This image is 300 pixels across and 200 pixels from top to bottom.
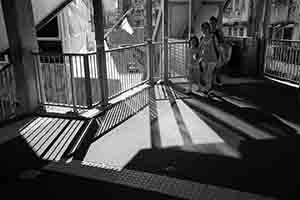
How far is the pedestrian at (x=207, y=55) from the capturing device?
5758 millimetres

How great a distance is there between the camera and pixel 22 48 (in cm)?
468

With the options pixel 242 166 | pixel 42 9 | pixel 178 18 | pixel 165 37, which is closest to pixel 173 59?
pixel 165 37

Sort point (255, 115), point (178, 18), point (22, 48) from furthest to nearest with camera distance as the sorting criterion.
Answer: point (178, 18)
point (255, 115)
point (22, 48)

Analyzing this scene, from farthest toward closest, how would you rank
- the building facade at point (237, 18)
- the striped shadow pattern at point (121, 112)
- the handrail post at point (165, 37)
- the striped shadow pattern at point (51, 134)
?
Result: 1. the building facade at point (237, 18)
2. the handrail post at point (165, 37)
3. the striped shadow pattern at point (121, 112)
4. the striped shadow pattern at point (51, 134)

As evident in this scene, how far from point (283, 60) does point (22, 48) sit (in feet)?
22.6

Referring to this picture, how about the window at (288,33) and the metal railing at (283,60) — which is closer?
the metal railing at (283,60)

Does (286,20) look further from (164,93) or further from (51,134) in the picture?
(51,134)

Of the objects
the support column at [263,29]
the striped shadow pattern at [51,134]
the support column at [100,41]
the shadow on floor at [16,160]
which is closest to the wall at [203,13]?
the support column at [263,29]

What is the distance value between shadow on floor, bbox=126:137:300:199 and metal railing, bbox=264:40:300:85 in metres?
4.45

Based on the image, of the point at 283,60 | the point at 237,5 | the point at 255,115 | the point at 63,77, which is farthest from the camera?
the point at 237,5

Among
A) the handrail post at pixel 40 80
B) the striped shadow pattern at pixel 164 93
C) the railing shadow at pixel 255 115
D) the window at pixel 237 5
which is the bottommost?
the railing shadow at pixel 255 115

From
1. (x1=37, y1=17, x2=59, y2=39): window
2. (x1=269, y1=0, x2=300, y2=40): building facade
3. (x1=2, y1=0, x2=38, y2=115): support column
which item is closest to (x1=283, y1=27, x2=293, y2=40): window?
(x1=269, y1=0, x2=300, y2=40): building facade

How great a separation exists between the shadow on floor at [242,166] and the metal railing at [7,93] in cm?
299

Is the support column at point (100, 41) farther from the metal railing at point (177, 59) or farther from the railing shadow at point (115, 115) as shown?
the metal railing at point (177, 59)
